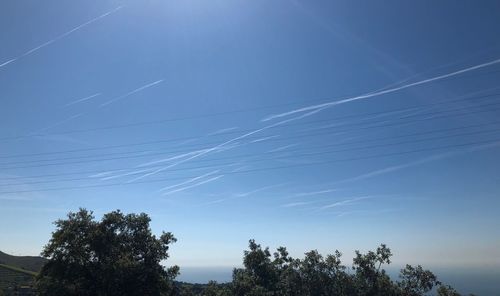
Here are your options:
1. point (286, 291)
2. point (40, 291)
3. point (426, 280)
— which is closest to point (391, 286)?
point (426, 280)

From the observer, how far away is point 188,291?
168 feet

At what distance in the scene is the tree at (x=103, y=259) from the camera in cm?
3275

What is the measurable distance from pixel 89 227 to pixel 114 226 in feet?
8.03

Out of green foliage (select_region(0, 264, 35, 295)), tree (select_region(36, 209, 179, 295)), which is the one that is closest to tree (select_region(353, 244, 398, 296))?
tree (select_region(36, 209, 179, 295))

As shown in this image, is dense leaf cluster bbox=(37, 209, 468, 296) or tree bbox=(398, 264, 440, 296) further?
tree bbox=(398, 264, 440, 296)

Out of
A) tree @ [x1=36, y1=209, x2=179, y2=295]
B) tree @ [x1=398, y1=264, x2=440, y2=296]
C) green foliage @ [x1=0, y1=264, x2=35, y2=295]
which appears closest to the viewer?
tree @ [x1=36, y1=209, x2=179, y2=295]

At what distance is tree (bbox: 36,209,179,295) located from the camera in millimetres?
32750

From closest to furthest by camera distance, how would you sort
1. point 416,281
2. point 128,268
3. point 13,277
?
point 128,268 < point 416,281 < point 13,277

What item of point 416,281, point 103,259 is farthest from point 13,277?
point 416,281

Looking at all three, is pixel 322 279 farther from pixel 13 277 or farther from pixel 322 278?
pixel 13 277

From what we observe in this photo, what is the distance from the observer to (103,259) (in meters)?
34.3

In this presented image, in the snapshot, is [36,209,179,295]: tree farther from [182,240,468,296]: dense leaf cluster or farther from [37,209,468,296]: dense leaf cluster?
[182,240,468,296]: dense leaf cluster

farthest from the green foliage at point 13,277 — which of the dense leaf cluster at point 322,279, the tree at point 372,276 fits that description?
the tree at point 372,276

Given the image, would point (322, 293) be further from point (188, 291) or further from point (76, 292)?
point (76, 292)
